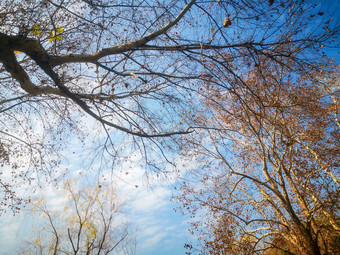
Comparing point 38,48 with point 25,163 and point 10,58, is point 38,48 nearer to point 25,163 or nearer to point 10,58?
point 10,58

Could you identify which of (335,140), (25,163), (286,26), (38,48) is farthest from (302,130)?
(25,163)

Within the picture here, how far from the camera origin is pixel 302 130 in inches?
363

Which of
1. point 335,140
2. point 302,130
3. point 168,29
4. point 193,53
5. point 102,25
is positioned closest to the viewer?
point 193,53

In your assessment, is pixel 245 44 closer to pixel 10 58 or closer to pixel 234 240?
pixel 10 58

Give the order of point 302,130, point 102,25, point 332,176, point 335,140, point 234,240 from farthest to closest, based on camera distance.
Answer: point 302,130 < point 335,140 < point 332,176 < point 234,240 < point 102,25

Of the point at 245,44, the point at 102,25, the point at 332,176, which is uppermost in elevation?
the point at 102,25

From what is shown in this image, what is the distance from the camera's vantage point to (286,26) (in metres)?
2.66

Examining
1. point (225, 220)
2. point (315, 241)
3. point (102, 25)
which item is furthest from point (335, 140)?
point (102, 25)

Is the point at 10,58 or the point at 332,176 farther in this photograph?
the point at 332,176

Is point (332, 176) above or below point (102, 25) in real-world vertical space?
below

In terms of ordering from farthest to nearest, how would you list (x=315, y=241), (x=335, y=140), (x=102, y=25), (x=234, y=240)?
(x=335, y=140) → (x=234, y=240) → (x=315, y=241) → (x=102, y=25)

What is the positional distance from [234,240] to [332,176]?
504 centimetres

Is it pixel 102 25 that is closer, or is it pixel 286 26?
pixel 286 26

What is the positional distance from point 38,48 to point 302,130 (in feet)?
36.3
